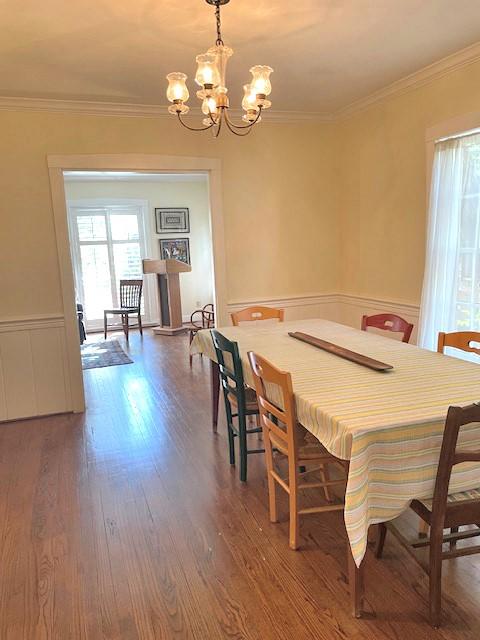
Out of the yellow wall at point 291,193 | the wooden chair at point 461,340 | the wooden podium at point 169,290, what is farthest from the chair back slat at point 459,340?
the wooden podium at point 169,290

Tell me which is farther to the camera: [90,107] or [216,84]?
[90,107]

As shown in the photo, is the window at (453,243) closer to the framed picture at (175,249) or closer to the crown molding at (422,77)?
the crown molding at (422,77)

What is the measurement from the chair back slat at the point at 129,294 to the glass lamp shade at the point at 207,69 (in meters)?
5.72

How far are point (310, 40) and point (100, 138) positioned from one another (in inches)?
75.8

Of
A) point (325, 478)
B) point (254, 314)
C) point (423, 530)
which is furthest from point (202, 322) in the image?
point (423, 530)

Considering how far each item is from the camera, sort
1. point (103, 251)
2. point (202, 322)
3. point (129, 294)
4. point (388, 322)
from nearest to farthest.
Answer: point (388, 322) → point (202, 322) → point (129, 294) → point (103, 251)

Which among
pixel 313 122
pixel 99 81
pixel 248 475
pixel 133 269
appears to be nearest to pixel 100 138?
pixel 99 81

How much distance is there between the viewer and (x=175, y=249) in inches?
328

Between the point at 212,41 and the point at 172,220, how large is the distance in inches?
224

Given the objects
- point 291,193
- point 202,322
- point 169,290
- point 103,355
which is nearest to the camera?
point 291,193

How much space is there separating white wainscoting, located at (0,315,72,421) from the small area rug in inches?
63.3

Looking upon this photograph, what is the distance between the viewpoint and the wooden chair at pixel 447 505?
143cm

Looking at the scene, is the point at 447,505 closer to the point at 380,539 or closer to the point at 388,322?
the point at 380,539

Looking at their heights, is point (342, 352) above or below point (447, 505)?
above
